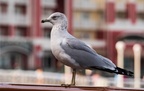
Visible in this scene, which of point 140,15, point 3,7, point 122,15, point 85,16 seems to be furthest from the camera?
point 85,16

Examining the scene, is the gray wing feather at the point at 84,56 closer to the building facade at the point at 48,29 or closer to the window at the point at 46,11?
the building facade at the point at 48,29

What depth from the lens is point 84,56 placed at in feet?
8.34

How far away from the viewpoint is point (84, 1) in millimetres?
33531

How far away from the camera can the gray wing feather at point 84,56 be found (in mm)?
2492

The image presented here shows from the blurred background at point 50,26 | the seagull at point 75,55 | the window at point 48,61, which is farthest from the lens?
the window at point 48,61

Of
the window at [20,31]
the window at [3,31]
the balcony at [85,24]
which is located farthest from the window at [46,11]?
the window at [3,31]

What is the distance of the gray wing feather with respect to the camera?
8.18 ft

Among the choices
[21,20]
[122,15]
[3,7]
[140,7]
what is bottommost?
[21,20]

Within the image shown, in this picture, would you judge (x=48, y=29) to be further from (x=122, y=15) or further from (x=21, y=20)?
(x=122, y=15)

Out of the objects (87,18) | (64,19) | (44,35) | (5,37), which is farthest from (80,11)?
(64,19)

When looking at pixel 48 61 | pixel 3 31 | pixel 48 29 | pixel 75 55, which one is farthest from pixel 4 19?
pixel 75 55

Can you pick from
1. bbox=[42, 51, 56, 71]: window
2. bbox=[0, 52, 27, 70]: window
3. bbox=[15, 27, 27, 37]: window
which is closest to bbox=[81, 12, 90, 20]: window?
bbox=[42, 51, 56, 71]: window

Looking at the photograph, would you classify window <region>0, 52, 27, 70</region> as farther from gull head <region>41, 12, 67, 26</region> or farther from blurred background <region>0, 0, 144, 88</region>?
gull head <region>41, 12, 67, 26</region>

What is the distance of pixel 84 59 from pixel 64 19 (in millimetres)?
307
